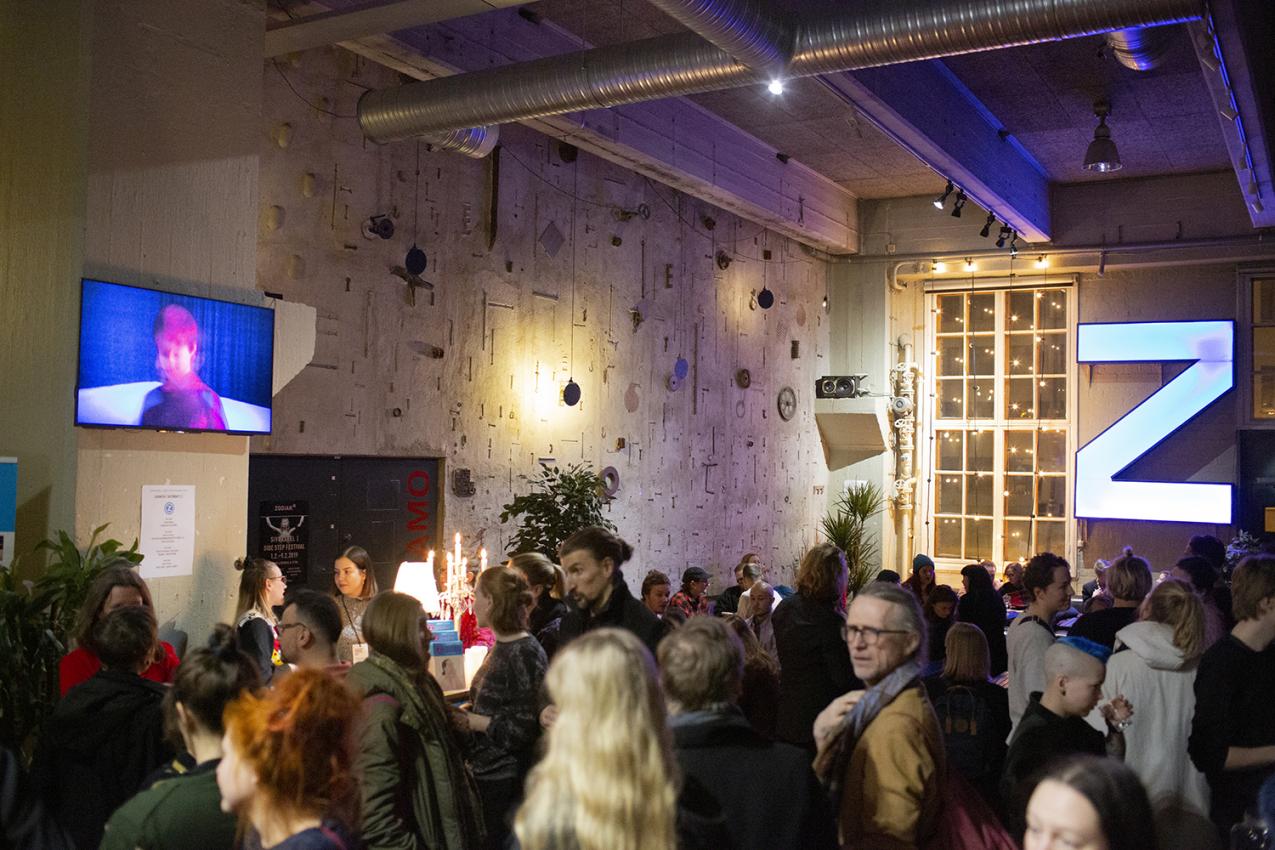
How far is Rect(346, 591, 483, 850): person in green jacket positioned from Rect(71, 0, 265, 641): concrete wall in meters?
2.78

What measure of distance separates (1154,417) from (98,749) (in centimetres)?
1227

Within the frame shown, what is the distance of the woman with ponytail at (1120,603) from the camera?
16.0ft

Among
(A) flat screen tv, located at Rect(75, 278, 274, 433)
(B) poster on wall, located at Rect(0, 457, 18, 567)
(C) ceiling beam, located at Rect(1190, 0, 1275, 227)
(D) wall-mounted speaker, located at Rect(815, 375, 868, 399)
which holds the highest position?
(C) ceiling beam, located at Rect(1190, 0, 1275, 227)

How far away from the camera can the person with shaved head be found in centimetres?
301

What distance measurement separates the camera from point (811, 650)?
13.3 ft

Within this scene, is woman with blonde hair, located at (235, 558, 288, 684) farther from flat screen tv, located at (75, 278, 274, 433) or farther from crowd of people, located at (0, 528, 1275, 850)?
flat screen tv, located at (75, 278, 274, 433)

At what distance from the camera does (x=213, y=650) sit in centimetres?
255

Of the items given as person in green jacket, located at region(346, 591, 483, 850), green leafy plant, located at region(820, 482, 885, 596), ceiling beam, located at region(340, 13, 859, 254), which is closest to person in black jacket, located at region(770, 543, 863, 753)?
person in green jacket, located at region(346, 591, 483, 850)

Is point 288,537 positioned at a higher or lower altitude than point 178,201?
lower

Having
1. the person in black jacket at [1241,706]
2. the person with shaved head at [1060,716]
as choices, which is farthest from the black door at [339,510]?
the person in black jacket at [1241,706]

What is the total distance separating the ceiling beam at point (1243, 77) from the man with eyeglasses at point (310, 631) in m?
4.50

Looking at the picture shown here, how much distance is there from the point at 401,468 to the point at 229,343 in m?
2.30

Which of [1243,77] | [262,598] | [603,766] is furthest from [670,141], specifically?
[603,766]

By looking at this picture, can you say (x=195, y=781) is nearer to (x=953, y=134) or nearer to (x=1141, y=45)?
(x=1141, y=45)
